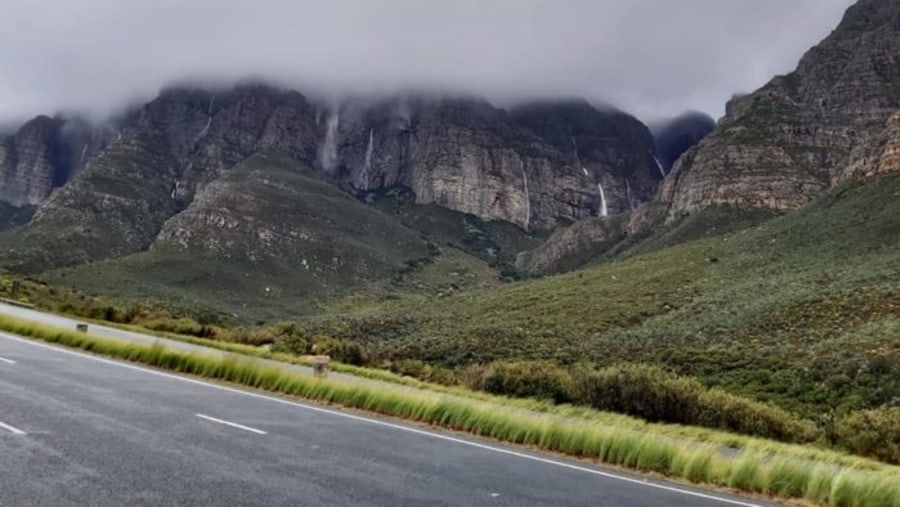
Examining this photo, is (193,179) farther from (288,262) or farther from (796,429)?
(796,429)

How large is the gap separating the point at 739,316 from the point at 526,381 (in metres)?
38.7

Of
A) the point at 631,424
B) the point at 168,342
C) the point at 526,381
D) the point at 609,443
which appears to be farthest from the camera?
the point at 168,342

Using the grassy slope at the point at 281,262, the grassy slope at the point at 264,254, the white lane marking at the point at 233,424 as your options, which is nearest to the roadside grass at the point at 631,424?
the white lane marking at the point at 233,424

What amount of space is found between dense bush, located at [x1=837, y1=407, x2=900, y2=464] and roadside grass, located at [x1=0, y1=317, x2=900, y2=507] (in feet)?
8.01

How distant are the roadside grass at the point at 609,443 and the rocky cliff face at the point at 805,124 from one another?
403ft

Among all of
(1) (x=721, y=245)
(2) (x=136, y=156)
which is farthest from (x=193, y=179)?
(1) (x=721, y=245)

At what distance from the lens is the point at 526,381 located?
77.9ft

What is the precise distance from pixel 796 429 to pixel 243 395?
45.4ft

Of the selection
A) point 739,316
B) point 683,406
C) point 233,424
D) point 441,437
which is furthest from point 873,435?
point 739,316

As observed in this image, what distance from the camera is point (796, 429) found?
19672 mm

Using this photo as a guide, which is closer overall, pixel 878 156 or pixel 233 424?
pixel 233 424

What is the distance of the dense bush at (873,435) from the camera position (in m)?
17.0

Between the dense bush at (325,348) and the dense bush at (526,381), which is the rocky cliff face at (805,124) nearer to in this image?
the dense bush at (325,348)

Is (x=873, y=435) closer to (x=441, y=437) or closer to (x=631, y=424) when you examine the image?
(x=631, y=424)
